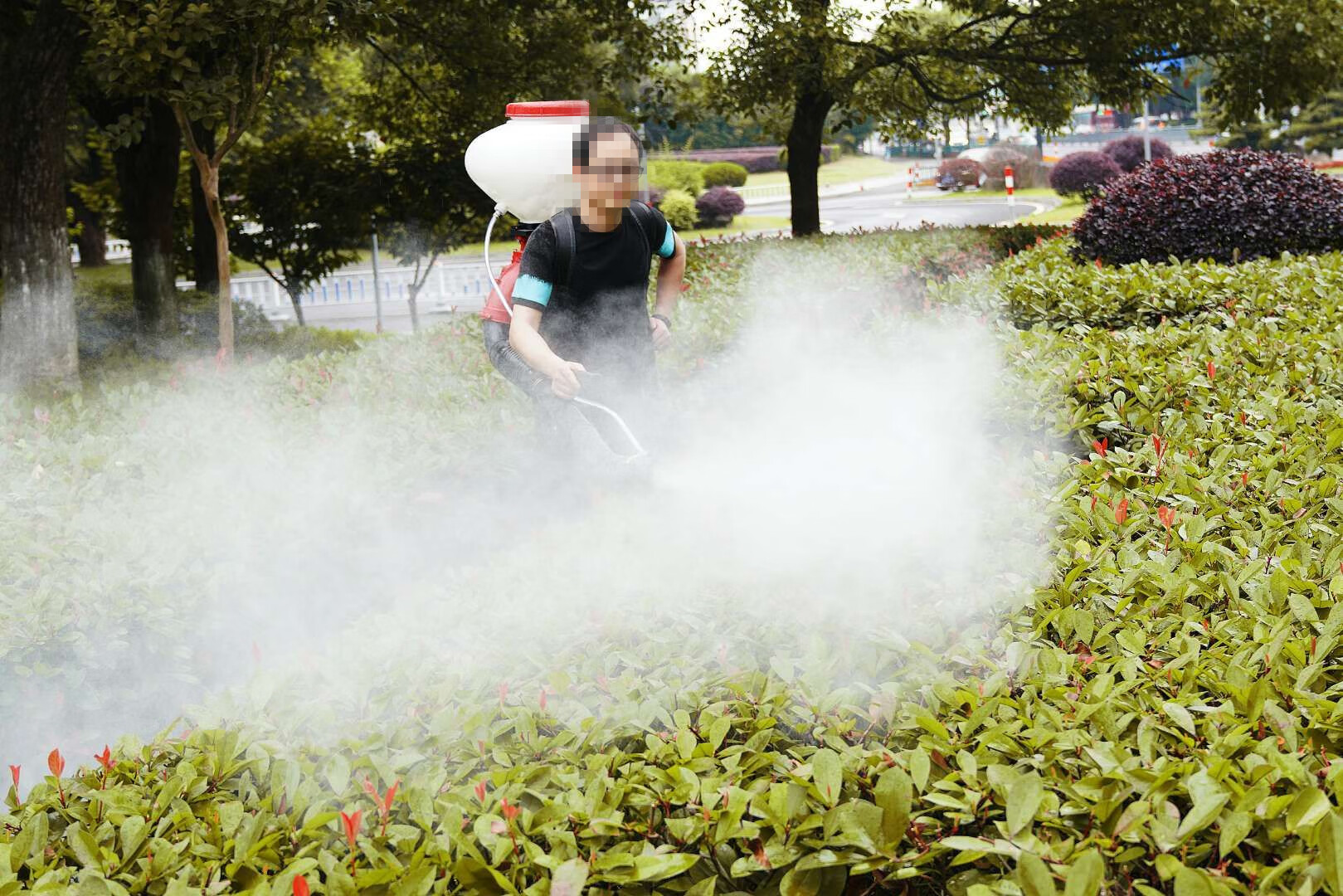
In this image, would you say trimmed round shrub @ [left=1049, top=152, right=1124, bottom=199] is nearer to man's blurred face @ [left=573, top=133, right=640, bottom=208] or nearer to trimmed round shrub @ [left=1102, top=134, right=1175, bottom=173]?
trimmed round shrub @ [left=1102, top=134, right=1175, bottom=173]

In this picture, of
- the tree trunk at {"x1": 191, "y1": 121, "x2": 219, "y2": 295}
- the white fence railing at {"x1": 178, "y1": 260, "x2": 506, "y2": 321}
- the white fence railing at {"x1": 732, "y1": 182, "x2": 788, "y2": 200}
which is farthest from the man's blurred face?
the white fence railing at {"x1": 732, "y1": 182, "x2": 788, "y2": 200}

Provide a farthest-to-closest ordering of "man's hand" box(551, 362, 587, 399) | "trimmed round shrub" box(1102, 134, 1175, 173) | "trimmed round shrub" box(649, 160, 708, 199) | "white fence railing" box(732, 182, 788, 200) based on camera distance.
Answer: "white fence railing" box(732, 182, 788, 200)
"trimmed round shrub" box(649, 160, 708, 199)
"trimmed round shrub" box(1102, 134, 1175, 173)
"man's hand" box(551, 362, 587, 399)

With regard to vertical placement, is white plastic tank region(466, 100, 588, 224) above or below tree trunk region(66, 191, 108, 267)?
below

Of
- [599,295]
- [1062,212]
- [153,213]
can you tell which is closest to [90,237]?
[153,213]

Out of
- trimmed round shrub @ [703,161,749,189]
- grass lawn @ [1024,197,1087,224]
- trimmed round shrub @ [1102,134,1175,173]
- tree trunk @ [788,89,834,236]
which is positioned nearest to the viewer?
tree trunk @ [788,89,834,236]

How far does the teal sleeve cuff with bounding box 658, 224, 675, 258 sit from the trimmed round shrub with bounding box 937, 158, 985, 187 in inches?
1495

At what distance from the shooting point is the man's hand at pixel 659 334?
12.8ft

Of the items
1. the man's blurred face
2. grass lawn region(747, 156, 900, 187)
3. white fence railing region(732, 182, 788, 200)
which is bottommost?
the man's blurred face

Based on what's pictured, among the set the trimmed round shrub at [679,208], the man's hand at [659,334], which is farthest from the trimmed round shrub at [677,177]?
the man's hand at [659,334]

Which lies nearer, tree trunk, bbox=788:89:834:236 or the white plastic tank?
the white plastic tank

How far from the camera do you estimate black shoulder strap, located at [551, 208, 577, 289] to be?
342 cm

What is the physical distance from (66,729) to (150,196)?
8519 mm

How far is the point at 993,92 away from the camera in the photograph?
14.1 m

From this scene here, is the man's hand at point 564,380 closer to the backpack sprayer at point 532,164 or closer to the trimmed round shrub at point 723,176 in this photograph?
the backpack sprayer at point 532,164
